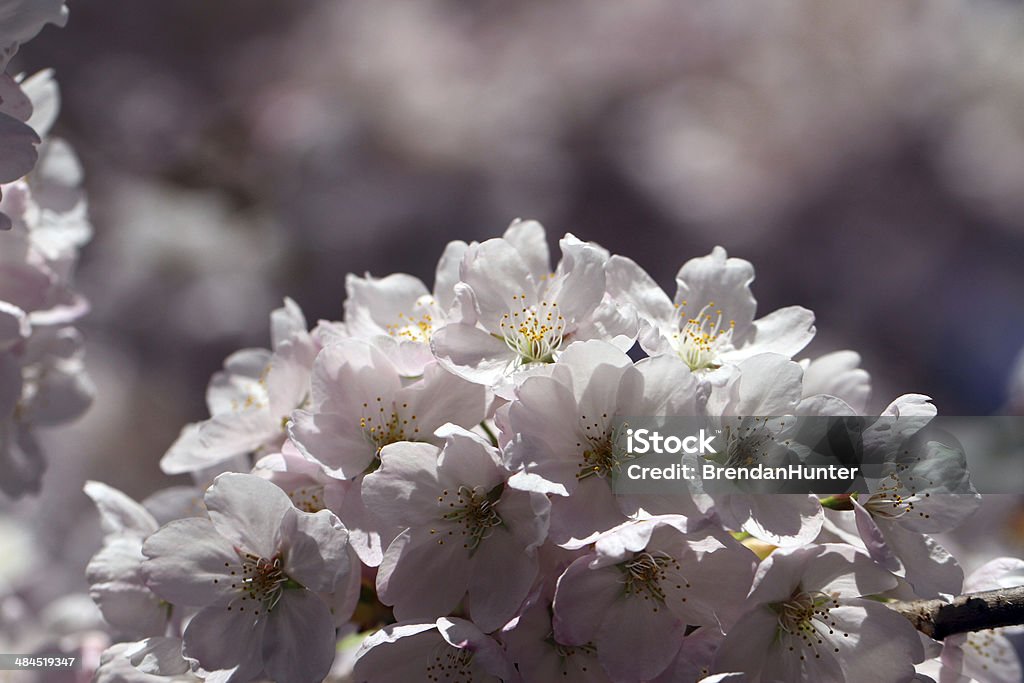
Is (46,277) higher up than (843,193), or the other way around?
(843,193)

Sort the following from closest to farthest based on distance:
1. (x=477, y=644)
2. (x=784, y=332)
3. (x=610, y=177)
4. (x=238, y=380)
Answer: (x=477, y=644)
(x=784, y=332)
(x=238, y=380)
(x=610, y=177)

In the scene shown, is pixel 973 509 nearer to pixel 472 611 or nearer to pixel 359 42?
pixel 472 611

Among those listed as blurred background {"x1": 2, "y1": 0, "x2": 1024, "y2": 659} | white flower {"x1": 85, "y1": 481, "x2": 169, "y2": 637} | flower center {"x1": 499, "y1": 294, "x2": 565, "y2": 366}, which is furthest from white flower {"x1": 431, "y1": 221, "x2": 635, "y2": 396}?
blurred background {"x1": 2, "y1": 0, "x2": 1024, "y2": 659}

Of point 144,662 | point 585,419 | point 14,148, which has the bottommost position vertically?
point 144,662

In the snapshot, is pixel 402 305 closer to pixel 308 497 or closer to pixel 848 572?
pixel 308 497

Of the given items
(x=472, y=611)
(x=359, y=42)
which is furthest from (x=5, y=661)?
(x=359, y=42)

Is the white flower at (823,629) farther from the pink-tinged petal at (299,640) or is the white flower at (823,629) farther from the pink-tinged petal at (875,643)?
the pink-tinged petal at (299,640)

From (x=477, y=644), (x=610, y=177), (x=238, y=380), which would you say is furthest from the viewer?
(x=610, y=177)

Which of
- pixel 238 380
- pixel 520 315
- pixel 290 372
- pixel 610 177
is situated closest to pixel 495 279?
pixel 520 315
